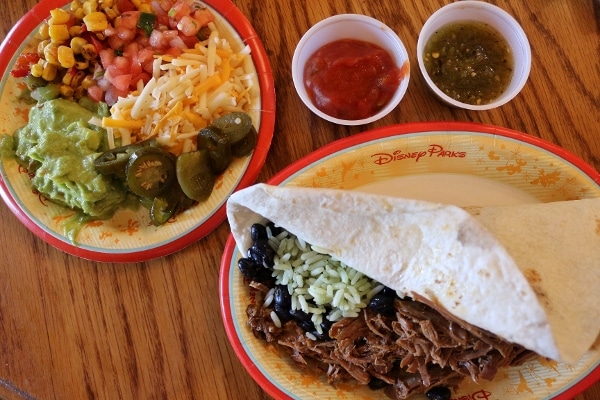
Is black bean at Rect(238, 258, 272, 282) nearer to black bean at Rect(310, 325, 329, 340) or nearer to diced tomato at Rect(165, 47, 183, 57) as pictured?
black bean at Rect(310, 325, 329, 340)

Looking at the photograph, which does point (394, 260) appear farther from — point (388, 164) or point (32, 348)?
point (32, 348)

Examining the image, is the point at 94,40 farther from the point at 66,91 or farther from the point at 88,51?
the point at 66,91

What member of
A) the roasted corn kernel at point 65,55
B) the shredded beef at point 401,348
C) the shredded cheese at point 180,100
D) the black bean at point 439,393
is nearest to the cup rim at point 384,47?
the shredded cheese at point 180,100

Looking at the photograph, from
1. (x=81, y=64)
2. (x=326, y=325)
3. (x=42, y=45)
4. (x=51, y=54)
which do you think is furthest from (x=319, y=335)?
(x=42, y=45)

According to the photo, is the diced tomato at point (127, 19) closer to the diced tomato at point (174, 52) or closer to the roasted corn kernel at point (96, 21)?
the roasted corn kernel at point (96, 21)

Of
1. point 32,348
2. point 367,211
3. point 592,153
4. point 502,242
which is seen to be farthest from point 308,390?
point 592,153
